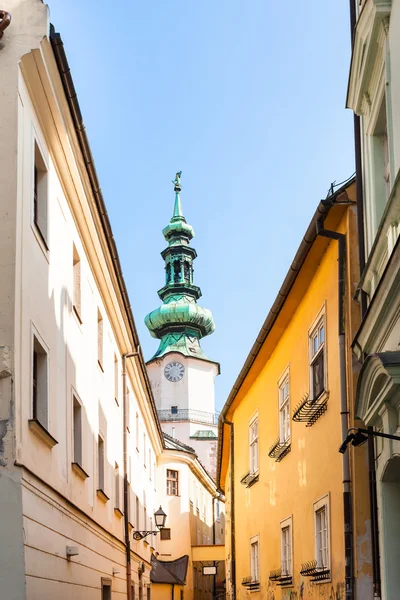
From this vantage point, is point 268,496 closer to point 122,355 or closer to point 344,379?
point 122,355

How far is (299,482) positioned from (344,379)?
146 inches

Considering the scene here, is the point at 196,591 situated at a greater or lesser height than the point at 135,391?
lesser

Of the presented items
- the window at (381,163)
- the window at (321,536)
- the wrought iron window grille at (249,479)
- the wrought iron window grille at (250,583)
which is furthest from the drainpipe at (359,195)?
the wrought iron window grille at (250,583)

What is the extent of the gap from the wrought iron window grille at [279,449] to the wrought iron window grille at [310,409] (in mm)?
1483

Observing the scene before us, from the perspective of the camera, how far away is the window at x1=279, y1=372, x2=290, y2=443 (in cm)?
1558

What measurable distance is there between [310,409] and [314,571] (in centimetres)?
217

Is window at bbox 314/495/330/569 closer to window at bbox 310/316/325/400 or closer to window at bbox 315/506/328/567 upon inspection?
window at bbox 315/506/328/567

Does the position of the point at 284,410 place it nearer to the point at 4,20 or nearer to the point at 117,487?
the point at 117,487

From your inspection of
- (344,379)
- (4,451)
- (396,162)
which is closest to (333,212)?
(344,379)

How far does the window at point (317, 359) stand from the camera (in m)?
12.7

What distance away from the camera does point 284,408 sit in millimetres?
15969

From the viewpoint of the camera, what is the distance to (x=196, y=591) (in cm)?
4669

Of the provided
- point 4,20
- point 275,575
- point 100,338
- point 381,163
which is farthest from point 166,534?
point 4,20

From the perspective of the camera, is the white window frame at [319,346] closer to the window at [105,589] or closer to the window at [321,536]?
the window at [321,536]
